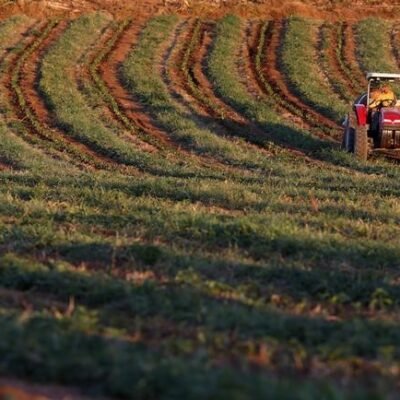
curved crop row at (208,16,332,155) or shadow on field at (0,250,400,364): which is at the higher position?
curved crop row at (208,16,332,155)

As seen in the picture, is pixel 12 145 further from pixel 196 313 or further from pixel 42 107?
pixel 196 313

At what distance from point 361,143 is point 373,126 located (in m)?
1.00

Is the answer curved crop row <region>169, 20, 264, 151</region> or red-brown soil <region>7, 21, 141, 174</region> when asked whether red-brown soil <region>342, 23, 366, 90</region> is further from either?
red-brown soil <region>7, 21, 141, 174</region>

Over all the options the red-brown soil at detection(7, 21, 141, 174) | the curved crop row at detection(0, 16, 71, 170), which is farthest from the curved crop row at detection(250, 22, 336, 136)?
the curved crop row at detection(0, 16, 71, 170)

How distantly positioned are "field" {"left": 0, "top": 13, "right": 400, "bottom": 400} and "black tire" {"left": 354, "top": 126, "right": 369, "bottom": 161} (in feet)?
0.93

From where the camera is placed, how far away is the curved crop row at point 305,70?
84.3ft

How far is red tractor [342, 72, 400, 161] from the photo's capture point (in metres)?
19.0

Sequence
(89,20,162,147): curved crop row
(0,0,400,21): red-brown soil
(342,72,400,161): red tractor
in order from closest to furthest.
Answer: (342,72,400,161): red tractor → (89,20,162,147): curved crop row → (0,0,400,21): red-brown soil

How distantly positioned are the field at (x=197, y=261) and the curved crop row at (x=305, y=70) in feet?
5.04

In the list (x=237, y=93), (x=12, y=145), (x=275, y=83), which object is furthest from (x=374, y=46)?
(x=12, y=145)

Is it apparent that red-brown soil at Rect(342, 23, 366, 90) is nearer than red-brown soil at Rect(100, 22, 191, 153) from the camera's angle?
No

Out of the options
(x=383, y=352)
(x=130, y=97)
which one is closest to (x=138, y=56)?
(x=130, y=97)

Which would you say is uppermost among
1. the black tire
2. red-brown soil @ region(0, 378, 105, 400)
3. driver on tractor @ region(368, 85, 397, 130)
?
driver on tractor @ region(368, 85, 397, 130)

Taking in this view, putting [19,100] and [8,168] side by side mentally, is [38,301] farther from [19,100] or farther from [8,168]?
[19,100]
